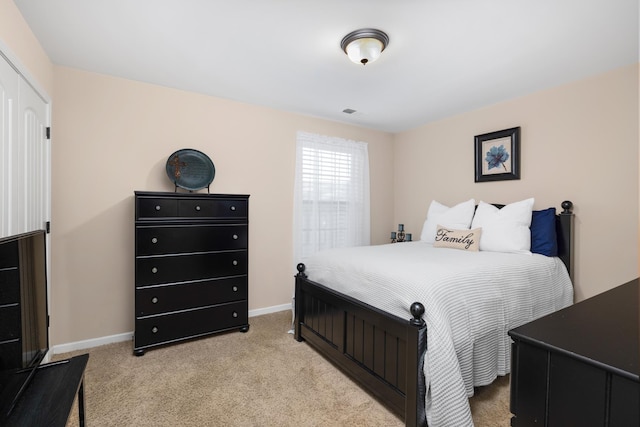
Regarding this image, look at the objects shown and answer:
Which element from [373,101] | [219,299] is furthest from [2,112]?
[373,101]

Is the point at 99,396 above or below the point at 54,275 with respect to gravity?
below

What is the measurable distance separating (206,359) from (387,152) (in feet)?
11.2

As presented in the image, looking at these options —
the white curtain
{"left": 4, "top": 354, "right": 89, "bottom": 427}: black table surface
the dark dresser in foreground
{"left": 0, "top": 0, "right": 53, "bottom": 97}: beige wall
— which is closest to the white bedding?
the dark dresser in foreground

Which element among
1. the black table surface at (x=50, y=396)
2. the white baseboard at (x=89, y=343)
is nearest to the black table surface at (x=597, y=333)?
the black table surface at (x=50, y=396)

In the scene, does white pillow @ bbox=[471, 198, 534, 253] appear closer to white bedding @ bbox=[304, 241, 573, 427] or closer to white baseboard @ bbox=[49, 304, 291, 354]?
white bedding @ bbox=[304, 241, 573, 427]

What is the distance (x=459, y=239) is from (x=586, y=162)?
1.22 m

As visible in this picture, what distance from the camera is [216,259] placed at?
9.14 ft

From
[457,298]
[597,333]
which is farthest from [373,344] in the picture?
[597,333]

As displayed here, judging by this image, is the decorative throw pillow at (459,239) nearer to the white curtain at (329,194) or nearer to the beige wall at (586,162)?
the beige wall at (586,162)

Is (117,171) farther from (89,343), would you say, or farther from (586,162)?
(586,162)

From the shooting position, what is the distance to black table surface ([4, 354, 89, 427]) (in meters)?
1.01

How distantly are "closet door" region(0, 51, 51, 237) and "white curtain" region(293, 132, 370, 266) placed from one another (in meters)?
2.22

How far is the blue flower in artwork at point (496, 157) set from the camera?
3.21 meters

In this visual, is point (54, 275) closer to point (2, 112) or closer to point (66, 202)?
point (66, 202)
